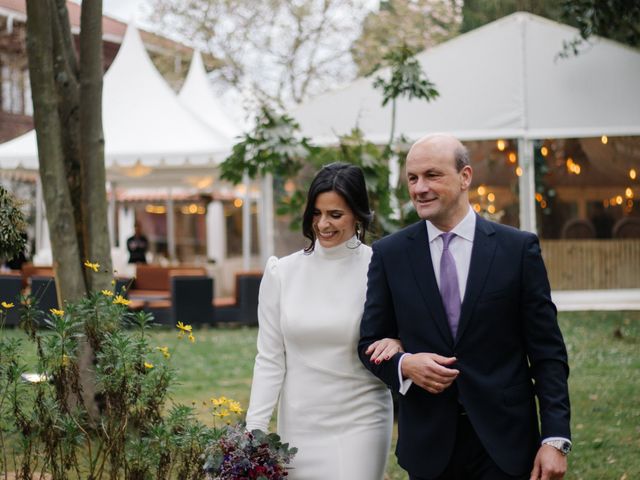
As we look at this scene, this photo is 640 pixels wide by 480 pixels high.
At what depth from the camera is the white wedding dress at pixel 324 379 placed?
3.45m

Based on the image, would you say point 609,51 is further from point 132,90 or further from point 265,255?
point 132,90

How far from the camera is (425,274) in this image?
3127mm

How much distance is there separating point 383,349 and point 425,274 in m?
0.29

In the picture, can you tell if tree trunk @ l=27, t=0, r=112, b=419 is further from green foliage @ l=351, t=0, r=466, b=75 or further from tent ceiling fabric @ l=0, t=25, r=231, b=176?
green foliage @ l=351, t=0, r=466, b=75

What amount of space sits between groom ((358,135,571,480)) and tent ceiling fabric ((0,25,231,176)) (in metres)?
14.3

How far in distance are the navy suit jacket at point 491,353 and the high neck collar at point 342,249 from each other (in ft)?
1.57

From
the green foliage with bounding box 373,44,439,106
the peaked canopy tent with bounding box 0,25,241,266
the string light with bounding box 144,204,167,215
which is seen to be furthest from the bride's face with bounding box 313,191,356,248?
the string light with bounding box 144,204,167,215

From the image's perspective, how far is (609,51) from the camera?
1705cm

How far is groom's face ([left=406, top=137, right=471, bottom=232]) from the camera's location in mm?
3072

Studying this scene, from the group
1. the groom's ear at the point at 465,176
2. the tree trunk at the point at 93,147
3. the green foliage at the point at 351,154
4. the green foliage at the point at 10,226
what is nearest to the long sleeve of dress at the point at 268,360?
the groom's ear at the point at 465,176

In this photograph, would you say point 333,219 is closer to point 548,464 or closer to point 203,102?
point 548,464

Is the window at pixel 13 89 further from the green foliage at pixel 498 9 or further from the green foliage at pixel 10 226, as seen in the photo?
the green foliage at pixel 10 226

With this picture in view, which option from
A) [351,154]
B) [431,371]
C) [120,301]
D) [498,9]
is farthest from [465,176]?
[498,9]

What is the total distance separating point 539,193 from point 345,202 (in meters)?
15.2
